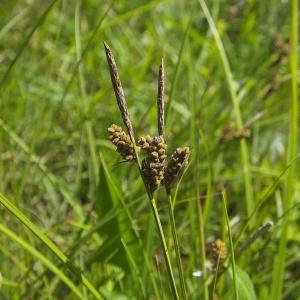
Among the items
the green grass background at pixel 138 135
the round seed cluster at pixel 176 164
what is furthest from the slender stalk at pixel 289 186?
the round seed cluster at pixel 176 164

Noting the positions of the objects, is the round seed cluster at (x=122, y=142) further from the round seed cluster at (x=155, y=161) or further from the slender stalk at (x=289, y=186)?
the slender stalk at (x=289, y=186)

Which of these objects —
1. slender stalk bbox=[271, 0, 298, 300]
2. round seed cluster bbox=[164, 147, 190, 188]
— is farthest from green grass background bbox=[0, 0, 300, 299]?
round seed cluster bbox=[164, 147, 190, 188]

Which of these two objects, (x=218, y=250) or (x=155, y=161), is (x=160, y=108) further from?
(x=218, y=250)

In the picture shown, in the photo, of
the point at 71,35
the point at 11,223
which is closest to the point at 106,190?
the point at 11,223

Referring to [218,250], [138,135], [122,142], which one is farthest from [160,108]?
[138,135]

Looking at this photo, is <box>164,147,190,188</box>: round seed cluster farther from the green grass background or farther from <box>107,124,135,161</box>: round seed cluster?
the green grass background

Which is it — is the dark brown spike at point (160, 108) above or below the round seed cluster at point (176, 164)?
above
